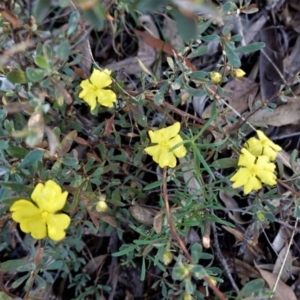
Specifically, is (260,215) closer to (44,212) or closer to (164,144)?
(164,144)

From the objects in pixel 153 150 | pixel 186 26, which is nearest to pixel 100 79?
pixel 153 150

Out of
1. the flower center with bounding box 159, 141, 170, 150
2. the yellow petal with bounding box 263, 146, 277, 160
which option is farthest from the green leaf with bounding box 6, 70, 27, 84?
the yellow petal with bounding box 263, 146, 277, 160

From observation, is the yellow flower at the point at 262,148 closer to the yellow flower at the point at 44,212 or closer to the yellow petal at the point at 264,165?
the yellow petal at the point at 264,165

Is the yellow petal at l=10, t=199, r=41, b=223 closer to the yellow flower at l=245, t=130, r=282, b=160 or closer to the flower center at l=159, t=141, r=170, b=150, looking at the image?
the flower center at l=159, t=141, r=170, b=150

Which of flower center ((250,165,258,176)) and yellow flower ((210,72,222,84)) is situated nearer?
flower center ((250,165,258,176))

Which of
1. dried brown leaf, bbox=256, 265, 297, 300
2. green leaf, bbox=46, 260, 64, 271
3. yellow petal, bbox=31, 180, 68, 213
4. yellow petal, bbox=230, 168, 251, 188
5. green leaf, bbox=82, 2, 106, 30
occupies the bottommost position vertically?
dried brown leaf, bbox=256, 265, 297, 300

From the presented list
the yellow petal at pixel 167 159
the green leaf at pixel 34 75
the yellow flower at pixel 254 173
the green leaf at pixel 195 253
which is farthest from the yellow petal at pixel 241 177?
the green leaf at pixel 34 75
